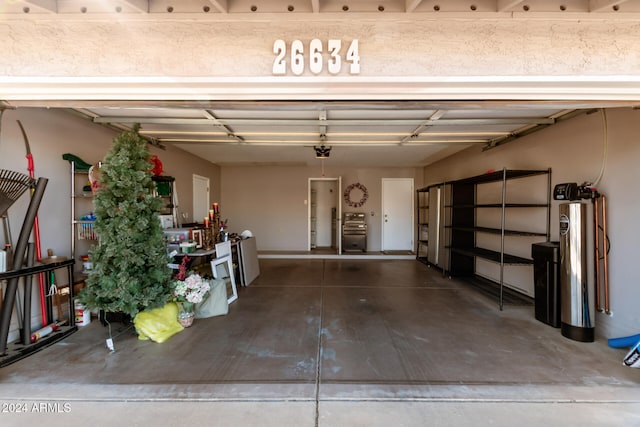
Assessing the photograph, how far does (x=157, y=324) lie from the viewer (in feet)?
9.27

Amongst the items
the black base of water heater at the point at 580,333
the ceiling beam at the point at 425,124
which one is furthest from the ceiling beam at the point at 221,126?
the black base of water heater at the point at 580,333

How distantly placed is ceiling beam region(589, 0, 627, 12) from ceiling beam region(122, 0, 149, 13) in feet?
8.42

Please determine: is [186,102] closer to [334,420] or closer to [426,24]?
[426,24]

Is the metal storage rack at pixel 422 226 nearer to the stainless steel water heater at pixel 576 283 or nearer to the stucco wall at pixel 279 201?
the stucco wall at pixel 279 201

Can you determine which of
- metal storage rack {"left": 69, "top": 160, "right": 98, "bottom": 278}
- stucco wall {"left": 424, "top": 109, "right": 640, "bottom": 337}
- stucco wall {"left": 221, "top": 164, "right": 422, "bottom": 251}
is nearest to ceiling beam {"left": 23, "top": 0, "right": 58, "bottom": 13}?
metal storage rack {"left": 69, "top": 160, "right": 98, "bottom": 278}

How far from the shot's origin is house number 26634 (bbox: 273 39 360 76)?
1.70 meters

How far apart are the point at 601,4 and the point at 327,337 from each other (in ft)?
10.0

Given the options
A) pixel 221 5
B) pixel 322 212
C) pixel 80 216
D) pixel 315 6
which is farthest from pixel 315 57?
pixel 322 212

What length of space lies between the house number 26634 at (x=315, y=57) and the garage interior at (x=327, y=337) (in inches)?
2.9

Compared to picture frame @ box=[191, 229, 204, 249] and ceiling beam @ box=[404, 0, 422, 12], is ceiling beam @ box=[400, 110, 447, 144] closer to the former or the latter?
ceiling beam @ box=[404, 0, 422, 12]

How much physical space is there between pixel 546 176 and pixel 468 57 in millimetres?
2855

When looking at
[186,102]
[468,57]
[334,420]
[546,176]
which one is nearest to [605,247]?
[546,176]

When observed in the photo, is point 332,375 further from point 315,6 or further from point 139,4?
point 139,4

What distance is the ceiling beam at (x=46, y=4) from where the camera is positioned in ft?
5.35
